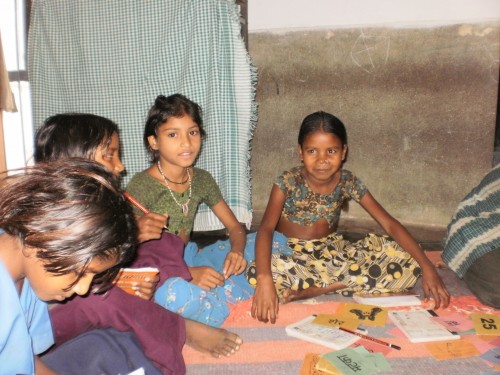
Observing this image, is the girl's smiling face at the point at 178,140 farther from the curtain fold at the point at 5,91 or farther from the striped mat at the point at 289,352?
the curtain fold at the point at 5,91

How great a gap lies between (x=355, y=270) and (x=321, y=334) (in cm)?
47

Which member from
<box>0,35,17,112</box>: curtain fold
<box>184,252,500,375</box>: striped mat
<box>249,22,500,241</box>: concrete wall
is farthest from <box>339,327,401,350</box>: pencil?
<box>0,35,17,112</box>: curtain fold

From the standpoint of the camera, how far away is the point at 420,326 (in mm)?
1685

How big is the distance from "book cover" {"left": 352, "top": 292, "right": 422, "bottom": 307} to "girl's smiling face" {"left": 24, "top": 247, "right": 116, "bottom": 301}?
1286 mm

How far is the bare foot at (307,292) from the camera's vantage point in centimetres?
191

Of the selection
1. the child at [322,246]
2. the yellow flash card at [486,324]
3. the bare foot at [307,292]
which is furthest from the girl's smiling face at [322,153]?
the yellow flash card at [486,324]

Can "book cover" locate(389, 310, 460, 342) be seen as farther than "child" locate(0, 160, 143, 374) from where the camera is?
Yes

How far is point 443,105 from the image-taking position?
2703 mm

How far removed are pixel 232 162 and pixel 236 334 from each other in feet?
3.90

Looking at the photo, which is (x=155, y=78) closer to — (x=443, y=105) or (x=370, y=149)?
(x=370, y=149)

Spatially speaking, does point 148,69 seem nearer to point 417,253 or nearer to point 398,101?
point 398,101

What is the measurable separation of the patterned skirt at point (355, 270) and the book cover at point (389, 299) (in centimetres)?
4

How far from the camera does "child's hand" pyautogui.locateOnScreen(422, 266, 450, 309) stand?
1.86 m

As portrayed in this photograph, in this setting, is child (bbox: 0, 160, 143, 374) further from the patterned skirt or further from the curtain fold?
the curtain fold
